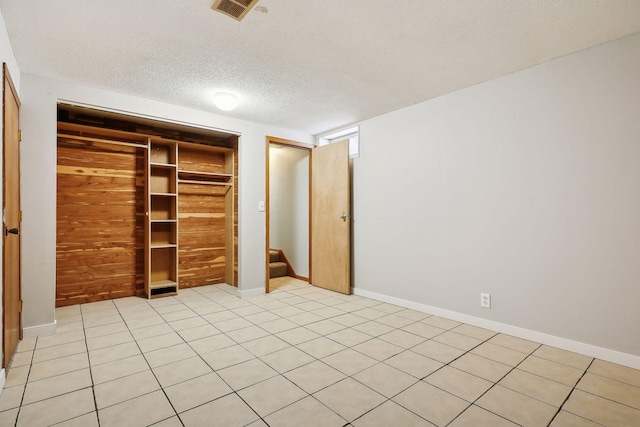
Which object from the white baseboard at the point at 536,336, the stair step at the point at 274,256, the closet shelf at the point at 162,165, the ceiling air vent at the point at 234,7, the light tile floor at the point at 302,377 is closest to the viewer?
the light tile floor at the point at 302,377

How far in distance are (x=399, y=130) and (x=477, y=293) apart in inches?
81.6

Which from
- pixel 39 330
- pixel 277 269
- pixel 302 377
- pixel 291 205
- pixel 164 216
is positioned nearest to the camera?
pixel 302 377

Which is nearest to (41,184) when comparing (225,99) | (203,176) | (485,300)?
(225,99)

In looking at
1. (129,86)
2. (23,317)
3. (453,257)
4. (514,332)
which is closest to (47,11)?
(129,86)

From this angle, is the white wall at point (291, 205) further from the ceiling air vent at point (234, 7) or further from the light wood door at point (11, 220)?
the light wood door at point (11, 220)

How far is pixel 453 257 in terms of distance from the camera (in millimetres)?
3254

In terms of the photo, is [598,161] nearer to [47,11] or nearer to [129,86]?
[47,11]

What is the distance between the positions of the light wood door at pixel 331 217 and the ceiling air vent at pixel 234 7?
2.50m

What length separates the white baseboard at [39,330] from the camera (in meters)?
2.78

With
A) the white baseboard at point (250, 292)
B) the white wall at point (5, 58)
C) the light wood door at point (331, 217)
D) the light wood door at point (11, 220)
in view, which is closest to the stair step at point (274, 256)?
the light wood door at point (331, 217)

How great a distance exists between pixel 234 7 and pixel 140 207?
3288 millimetres

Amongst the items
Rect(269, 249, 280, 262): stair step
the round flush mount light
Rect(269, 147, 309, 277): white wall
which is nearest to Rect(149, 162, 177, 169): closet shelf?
the round flush mount light

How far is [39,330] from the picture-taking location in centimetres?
283

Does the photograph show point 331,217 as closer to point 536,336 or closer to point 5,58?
point 536,336
